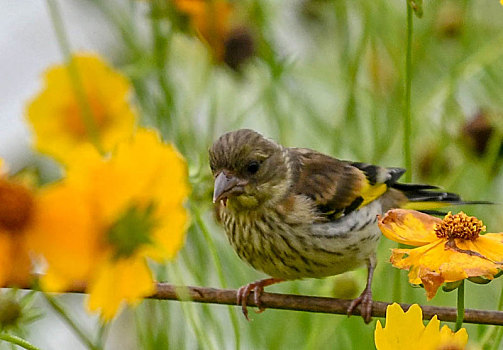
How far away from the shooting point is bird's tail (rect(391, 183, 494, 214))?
1.71 meters

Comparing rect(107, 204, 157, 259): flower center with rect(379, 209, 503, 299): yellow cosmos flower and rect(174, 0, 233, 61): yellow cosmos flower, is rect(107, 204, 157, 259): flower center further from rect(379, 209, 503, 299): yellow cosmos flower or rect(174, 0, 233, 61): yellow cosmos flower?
rect(174, 0, 233, 61): yellow cosmos flower

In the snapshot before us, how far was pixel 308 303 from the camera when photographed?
1.25 metres

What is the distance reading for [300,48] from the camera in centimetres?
245

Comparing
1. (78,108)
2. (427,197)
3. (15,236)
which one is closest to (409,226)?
(15,236)

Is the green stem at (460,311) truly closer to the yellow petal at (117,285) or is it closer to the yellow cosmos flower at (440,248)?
the yellow cosmos flower at (440,248)

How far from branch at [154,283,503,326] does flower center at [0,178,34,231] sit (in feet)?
0.78

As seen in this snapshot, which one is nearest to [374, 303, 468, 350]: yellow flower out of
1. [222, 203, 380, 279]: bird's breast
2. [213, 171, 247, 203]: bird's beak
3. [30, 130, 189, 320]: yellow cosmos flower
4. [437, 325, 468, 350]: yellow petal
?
[437, 325, 468, 350]: yellow petal

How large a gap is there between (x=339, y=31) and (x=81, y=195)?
108cm

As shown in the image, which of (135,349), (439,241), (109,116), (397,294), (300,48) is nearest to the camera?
(439,241)

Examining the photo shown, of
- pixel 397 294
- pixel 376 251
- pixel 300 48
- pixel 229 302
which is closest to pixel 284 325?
pixel 376 251

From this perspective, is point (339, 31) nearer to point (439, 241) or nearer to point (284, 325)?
point (284, 325)

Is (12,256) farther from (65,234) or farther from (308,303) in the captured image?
(308,303)

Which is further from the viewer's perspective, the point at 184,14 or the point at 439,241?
the point at 184,14

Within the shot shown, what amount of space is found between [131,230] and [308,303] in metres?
0.33
